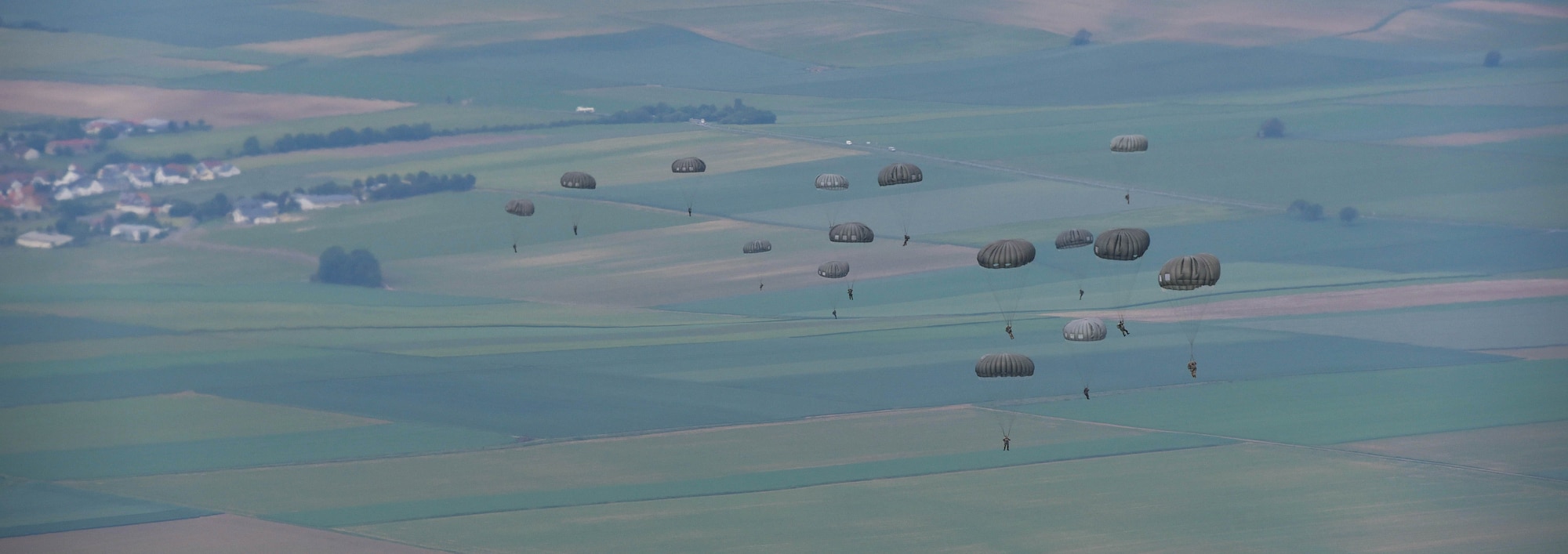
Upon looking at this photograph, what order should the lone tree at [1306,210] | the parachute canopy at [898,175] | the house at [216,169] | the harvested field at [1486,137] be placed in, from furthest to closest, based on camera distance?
1. the harvested field at [1486,137]
2. the house at [216,169]
3. the lone tree at [1306,210]
4. the parachute canopy at [898,175]

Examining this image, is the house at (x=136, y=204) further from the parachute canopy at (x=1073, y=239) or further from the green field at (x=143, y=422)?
the parachute canopy at (x=1073, y=239)

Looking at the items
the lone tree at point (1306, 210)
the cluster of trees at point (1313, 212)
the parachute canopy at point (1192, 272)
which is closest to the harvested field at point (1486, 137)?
the cluster of trees at point (1313, 212)

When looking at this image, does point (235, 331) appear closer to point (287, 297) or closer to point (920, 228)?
point (287, 297)

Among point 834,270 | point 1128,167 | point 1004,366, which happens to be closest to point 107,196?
point 834,270

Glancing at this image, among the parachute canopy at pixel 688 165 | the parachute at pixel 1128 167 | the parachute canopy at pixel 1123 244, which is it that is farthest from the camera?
the parachute at pixel 1128 167

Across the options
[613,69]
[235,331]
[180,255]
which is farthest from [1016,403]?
[613,69]

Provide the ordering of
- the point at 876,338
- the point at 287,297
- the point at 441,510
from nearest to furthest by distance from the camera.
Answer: the point at 441,510 < the point at 876,338 < the point at 287,297

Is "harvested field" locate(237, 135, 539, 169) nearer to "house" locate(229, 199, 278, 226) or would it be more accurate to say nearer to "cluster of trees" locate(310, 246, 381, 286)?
"house" locate(229, 199, 278, 226)
